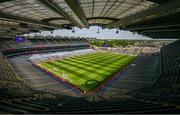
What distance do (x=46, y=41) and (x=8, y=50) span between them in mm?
26752

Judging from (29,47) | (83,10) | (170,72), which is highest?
(83,10)

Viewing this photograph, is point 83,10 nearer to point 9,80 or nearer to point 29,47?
point 9,80

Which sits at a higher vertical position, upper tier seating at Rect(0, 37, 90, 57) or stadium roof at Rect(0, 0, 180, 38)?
stadium roof at Rect(0, 0, 180, 38)

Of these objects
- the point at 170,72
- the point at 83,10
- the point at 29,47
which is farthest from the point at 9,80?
the point at 29,47

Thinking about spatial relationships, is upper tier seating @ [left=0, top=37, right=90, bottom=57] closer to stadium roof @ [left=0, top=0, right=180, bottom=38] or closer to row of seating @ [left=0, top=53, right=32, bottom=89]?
stadium roof @ [left=0, top=0, right=180, bottom=38]

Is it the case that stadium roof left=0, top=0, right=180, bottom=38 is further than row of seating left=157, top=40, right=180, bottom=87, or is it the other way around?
row of seating left=157, top=40, right=180, bottom=87

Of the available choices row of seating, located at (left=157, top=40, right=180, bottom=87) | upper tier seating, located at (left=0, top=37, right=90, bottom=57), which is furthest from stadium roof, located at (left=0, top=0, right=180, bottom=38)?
upper tier seating, located at (left=0, top=37, right=90, bottom=57)

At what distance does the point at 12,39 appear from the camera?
183 ft

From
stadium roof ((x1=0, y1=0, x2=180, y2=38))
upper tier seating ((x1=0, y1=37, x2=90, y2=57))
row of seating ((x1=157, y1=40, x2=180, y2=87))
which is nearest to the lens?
stadium roof ((x1=0, y1=0, x2=180, y2=38))

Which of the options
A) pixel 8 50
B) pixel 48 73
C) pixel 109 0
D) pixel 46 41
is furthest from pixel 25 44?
pixel 109 0

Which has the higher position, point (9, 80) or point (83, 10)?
point (83, 10)

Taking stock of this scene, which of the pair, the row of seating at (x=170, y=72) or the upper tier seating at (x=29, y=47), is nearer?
the row of seating at (x=170, y=72)

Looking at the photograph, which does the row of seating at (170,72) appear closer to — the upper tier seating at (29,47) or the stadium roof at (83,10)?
the stadium roof at (83,10)

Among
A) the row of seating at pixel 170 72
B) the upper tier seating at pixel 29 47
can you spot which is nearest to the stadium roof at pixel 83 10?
the row of seating at pixel 170 72
